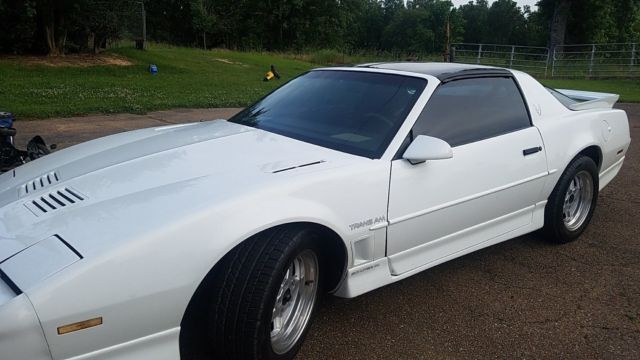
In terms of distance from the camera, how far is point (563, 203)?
3957 millimetres

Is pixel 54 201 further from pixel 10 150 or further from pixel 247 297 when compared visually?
pixel 10 150

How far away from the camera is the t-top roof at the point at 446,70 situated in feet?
11.2

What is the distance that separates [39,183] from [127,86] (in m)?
11.1

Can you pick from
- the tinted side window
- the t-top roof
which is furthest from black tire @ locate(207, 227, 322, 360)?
the t-top roof

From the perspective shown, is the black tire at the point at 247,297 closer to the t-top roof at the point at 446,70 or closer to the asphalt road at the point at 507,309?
the asphalt road at the point at 507,309

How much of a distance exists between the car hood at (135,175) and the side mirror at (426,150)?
287 mm

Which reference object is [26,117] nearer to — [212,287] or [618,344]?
[212,287]

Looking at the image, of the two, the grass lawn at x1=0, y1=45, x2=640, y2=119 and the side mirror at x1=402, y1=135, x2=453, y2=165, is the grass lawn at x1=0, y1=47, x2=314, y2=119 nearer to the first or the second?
the grass lawn at x1=0, y1=45, x2=640, y2=119

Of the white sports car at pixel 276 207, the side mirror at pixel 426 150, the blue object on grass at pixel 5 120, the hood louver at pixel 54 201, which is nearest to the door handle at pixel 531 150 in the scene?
the white sports car at pixel 276 207

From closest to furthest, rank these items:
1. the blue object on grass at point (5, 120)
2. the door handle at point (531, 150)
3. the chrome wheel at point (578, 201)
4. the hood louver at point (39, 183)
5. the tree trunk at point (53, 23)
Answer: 1. the hood louver at point (39, 183)
2. the door handle at point (531, 150)
3. the chrome wheel at point (578, 201)
4. the blue object on grass at point (5, 120)
5. the tree trunk at point (53, 23)

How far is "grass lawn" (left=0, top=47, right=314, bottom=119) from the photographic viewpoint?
388 inches

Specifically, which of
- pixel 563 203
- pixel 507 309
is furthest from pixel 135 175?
pixel 563 203

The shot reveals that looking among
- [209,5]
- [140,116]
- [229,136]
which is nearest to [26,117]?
[140,116]

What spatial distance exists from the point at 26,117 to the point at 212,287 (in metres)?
7.87
